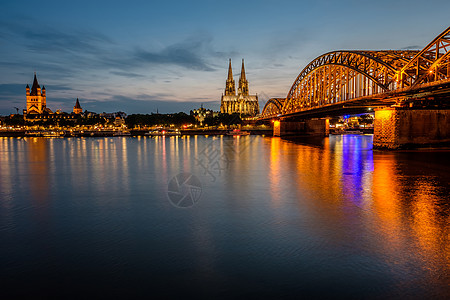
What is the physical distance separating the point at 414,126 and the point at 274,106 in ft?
289

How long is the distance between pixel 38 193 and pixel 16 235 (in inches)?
359

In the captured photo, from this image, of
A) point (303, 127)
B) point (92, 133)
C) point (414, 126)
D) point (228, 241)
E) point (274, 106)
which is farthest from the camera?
point (92, 133)

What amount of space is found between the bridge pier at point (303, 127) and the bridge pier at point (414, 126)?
6576cm

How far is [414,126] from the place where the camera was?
4047 cm

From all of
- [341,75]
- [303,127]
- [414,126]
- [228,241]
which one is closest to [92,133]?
[303,127]

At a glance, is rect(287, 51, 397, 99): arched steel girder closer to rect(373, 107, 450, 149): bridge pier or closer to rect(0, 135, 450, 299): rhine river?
rect(373, 107, 450, 149): bridge pier

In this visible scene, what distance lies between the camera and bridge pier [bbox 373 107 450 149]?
39969 millimetres

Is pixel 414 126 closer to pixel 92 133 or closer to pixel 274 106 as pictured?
pixel 274 106

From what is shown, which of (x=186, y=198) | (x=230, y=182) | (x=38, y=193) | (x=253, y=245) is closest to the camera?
(x=253, y=245)

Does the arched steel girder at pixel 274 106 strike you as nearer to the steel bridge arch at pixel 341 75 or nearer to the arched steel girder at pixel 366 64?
the steel bridge arch at pixel 341 75

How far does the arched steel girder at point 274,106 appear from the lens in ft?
366

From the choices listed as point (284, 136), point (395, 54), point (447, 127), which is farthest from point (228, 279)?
point (284, 136)

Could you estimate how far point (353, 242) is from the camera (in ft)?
35.0

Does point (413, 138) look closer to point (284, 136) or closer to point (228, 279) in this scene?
point (228, 279)
